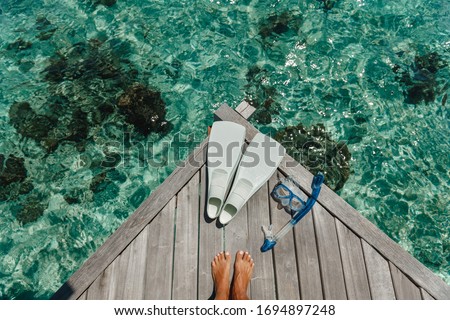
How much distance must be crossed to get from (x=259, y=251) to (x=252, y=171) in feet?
3.77

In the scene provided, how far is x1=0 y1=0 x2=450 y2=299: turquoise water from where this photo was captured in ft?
22.7

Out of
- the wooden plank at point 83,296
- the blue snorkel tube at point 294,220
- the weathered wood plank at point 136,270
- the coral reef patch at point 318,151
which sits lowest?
the coral reef patch at point 318,151

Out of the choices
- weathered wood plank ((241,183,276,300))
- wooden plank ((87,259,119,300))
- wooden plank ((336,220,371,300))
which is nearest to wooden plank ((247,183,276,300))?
weathered wood plank ((241,183,276,300))

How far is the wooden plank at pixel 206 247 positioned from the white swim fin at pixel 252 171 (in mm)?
204

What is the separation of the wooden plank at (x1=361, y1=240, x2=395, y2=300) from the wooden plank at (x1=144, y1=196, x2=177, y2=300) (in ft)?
8.54

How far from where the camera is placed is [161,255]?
5.04m

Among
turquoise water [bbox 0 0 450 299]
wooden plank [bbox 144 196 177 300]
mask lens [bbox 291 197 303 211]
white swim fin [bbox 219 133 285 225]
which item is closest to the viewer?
wooden plank [bbox 144 196 177 300]

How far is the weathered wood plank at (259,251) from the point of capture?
192 inches

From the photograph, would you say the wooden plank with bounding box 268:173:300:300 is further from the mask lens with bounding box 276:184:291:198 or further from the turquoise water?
the turquoise water

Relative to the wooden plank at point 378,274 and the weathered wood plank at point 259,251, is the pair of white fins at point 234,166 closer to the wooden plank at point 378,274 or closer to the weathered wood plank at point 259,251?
the weathered wood plank at point 259,251

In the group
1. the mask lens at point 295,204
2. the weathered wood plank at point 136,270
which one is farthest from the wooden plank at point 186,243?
the mask lens at point 295,204

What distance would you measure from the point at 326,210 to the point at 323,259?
0.70 metres

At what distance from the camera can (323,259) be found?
5.05 metres

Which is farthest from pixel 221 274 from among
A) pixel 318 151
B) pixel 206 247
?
pixel 318 151
